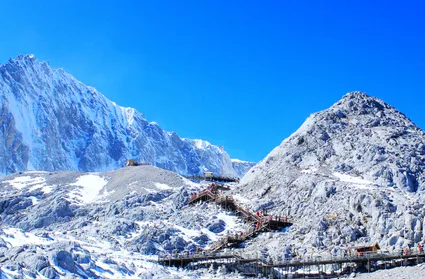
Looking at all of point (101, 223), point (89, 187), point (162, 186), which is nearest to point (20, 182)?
point (89, 187)

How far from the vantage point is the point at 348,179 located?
305 ft

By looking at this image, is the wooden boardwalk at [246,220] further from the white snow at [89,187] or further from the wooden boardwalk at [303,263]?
the white snow at [89,187]

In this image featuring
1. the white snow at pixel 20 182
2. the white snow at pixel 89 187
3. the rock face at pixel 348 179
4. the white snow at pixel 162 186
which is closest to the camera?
the rock face at pixel 348 179

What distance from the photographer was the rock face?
3024 inches

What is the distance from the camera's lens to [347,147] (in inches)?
4043

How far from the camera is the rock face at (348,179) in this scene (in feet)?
252

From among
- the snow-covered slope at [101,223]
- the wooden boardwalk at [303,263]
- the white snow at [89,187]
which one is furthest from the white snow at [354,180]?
the white snow at [89,187]

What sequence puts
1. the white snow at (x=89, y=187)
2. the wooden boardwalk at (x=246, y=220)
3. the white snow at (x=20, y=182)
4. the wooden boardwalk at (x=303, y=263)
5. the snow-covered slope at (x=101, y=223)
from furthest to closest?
the white snow at (x=20, y=182)
the white snow at (x=89, y=187)
the wooden boardwalk at (x=246, y=220)
the wooden boardwalk at (x=303, y=263)
the snow-covered slope at (x=101, y=223)

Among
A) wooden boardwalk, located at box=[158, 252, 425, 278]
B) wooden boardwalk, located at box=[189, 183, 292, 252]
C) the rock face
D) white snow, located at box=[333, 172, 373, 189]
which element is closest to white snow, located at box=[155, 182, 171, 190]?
wooden boardwalk, located at box=[189, 183, 292, 252]

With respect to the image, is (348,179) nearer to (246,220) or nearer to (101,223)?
(246,220)

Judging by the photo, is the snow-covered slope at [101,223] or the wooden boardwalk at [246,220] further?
the wooden boardwalk at [246,220]

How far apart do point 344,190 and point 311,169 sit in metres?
13.3

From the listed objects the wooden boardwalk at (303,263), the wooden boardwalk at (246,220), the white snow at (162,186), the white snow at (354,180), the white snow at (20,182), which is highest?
the white snow at (20,182)

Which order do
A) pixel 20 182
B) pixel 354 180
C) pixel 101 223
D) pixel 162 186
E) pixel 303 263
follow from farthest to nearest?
pixel 20 182 → pixel 162 186 → pixel 354 180 → pixel 101 223 → pixel 303 263
